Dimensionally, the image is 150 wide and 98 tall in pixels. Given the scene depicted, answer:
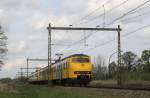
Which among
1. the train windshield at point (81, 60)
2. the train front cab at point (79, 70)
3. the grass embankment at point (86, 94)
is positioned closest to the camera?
the grass embankment at point (86, 94)

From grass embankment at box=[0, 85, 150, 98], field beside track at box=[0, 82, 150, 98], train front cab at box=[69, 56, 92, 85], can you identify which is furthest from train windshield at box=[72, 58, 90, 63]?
grass embankment at box=[0, 85, 150, 98]

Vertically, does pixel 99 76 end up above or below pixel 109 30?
below

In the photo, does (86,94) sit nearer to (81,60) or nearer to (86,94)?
(86,94)

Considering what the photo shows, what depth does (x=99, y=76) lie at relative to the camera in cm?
8644

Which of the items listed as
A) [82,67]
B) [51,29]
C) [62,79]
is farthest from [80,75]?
[51,29]

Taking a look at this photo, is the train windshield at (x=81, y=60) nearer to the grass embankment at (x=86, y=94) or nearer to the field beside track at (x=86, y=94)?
the field beside track at (x=86, y=94)

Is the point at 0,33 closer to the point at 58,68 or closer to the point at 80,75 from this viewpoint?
the point at 58,68

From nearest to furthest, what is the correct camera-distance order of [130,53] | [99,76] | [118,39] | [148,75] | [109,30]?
[118,39]
[109,30]
[148,75]
[99,76]
[130,53]

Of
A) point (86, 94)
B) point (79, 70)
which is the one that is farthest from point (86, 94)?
point (79, 70)

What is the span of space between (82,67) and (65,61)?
246cm

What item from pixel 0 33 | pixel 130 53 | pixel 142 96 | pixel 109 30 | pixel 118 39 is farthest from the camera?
pixel 130 53

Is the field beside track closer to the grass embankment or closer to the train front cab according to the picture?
the grass embankment

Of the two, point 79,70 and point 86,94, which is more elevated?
point 79,70

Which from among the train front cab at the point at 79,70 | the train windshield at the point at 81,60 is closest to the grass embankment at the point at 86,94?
the train front cab at the point at 79,70
